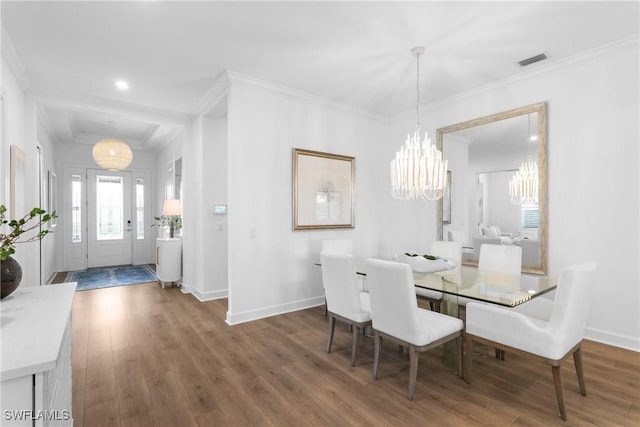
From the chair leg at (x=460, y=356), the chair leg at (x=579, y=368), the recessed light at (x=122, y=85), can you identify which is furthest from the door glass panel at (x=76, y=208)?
the chair leg at (x=579, y=368)

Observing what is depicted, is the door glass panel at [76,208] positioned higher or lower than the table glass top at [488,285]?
higher

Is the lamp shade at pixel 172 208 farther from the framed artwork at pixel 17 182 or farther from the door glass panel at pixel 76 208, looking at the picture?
the door glass panel at pixel 76 208

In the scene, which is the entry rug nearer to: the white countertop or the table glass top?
the white countertop

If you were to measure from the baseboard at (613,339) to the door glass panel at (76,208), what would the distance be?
8.83 m

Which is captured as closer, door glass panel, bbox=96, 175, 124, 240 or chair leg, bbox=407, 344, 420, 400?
chair leg, bbox=407, 344, 420, 400

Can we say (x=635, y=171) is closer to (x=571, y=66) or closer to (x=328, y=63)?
(x=571, y=66)

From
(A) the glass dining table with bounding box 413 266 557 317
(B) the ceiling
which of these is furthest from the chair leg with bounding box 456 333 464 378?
(B) the ceiling

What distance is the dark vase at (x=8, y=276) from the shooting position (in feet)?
5.24

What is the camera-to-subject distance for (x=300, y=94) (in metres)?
4.21

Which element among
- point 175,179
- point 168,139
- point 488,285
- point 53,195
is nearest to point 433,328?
point 488,285

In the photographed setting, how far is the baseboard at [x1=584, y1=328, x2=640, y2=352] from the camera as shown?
294 cm

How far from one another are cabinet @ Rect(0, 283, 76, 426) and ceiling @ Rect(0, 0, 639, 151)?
89.6 inches

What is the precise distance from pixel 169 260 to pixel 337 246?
3.04 m

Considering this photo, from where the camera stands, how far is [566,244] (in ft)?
11.0
